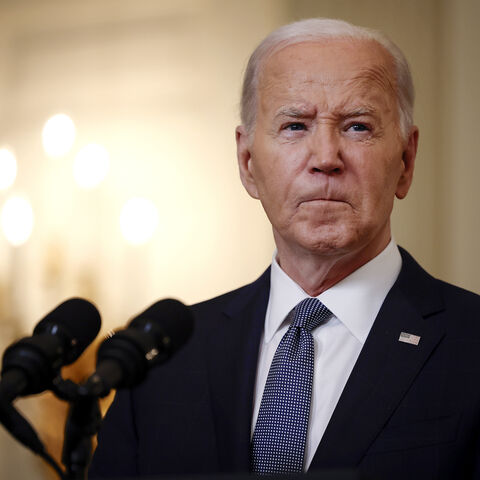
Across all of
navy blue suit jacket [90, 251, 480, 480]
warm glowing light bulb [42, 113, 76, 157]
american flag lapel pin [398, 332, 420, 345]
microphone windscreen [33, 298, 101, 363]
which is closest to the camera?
microphone windscreen [33, 298, 101, 363]

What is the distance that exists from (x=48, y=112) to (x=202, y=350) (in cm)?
306

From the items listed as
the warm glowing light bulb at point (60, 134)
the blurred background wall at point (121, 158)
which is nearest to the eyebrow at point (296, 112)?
the blurred background wall at point (121, 158)

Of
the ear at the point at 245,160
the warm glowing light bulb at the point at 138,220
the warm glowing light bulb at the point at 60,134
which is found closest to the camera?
the ear at the point at 245,160

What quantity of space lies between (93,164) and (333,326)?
9.74 ft

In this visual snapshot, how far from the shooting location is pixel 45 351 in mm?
983

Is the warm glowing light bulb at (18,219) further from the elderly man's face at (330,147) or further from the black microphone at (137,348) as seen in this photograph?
the black microphone at (137,348)

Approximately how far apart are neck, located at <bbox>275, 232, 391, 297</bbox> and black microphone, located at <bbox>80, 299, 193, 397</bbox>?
0.58m

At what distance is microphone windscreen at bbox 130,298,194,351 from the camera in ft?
3.30

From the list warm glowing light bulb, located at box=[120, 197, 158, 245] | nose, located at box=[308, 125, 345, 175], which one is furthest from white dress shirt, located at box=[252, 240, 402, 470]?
warm glowing light bulb, located at box=[120, 197, 158, 245]

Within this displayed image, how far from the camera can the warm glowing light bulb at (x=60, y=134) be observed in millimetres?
4316

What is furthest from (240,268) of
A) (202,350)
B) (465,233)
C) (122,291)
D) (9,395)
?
(9,395)

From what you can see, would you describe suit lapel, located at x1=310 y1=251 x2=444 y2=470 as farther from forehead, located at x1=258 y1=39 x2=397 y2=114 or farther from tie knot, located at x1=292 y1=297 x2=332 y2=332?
forehead, located at x1=258 y1=39 x2=397 y2=114

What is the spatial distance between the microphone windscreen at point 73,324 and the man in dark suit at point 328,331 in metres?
0.48

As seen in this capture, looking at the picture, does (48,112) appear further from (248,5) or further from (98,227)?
(248,5)
